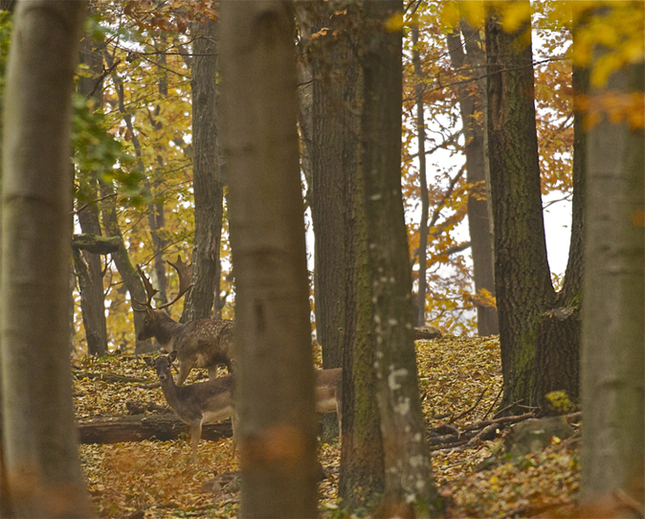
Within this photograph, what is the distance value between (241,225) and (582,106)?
200 cm

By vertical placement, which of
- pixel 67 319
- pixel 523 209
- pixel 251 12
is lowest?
Result: pixel 67 319

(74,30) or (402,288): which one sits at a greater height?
(74,30)

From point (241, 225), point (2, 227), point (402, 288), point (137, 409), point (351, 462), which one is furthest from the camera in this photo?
point (137, 409)

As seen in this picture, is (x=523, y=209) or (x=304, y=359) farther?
(x=523, y=209)

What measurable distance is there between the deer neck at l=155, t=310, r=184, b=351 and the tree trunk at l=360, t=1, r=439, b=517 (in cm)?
830

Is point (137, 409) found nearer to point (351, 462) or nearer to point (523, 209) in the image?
point (351, 462)

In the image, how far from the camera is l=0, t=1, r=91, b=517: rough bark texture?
421 cm

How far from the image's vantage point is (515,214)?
8078mm

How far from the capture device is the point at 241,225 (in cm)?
389

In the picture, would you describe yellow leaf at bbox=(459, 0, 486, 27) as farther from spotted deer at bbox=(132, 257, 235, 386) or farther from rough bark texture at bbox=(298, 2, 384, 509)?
spotted deer at bbox=(132, 257, 235, 386)

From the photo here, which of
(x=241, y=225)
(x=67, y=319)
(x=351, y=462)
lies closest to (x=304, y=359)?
(x=241, y=225)

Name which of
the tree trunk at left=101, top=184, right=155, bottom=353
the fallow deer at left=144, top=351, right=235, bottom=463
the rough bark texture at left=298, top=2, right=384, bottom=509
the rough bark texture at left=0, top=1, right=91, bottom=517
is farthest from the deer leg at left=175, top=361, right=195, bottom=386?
the rough bark texture at left=0, top=1, right=91, bottom=517

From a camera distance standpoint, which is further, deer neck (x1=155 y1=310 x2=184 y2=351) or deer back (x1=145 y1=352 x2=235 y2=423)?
deer neck (x1=155 y1=310 x2=184 y2=351)

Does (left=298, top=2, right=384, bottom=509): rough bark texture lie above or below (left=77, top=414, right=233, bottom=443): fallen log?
above
